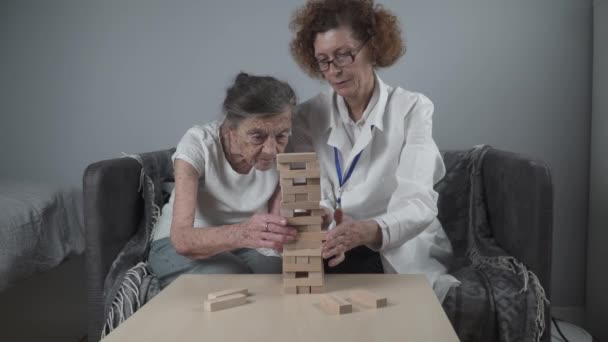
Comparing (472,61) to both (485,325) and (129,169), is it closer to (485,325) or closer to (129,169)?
(485,325)

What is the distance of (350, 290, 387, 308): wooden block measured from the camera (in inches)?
48.8

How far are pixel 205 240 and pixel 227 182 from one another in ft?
1.14

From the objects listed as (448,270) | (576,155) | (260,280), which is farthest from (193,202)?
(576,155)

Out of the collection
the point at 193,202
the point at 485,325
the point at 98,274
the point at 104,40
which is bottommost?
the point at 485,325

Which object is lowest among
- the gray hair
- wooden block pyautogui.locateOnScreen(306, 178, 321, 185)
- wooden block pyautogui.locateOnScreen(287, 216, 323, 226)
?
wooden block pyautogui.locateOnScreen(287, 216, 323, 226)

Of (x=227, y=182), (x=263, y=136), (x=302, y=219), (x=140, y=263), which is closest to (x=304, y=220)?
(x=302, y=219)

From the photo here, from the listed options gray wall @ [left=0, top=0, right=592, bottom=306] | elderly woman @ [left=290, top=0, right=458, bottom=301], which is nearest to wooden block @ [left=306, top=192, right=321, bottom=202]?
elderly woman @ [left=290, top=0, right=458, bottom=301]

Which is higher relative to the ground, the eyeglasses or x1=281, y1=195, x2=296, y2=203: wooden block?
the eyeglasses

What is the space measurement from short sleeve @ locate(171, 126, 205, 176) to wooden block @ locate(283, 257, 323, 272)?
57cm

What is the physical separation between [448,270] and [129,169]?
1.19m

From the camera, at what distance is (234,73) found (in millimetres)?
2732

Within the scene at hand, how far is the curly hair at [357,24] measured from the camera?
1.89 meters

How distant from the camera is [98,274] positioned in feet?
6.34

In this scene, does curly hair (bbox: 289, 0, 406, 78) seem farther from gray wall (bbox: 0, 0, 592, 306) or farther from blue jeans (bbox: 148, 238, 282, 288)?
blue jeans (bbox: 148, 238, 282, 288)
